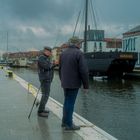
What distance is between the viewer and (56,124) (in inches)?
371

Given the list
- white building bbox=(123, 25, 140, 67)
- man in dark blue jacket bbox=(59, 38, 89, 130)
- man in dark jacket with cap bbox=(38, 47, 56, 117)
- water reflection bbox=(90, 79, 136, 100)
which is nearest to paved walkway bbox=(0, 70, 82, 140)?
man in dark blue jacket bbox=(59, 38, 89, 130)

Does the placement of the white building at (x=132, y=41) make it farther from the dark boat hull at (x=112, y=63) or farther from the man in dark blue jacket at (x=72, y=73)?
the man in dark blue jacket at (x=72, y=73)

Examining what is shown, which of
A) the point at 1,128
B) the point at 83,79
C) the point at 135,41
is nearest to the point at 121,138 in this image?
the point at 83,79

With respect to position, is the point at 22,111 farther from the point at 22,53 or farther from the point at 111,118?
the point at 22,53

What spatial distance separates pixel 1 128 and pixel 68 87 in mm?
1684

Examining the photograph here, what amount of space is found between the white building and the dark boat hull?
37.0 feet

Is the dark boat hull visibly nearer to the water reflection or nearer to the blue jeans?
the water reflection

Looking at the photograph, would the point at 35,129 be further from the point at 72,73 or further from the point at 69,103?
the point at 72,73

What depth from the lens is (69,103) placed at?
8734 millimetres

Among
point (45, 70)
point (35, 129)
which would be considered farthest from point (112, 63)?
point (35, 129)

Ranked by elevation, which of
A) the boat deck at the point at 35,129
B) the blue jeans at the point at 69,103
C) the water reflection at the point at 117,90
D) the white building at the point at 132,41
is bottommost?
the water reflection at the point at 117,90

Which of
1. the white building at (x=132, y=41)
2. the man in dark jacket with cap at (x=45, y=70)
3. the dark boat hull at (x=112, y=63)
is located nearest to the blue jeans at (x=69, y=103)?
the man in dark jacket with cap at (x=45, y=70)

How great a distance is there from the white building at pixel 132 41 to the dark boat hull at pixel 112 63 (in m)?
11.3

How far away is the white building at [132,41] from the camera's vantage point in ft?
190
